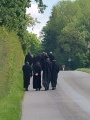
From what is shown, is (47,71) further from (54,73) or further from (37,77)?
(37,77)

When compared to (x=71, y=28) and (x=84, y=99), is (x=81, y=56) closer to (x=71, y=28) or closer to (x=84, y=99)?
(x=71, y=28)

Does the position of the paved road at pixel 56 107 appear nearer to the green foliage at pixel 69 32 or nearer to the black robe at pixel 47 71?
the black robe at pixel 47 71

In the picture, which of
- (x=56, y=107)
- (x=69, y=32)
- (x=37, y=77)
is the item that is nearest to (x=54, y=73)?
(x=37, y=77)

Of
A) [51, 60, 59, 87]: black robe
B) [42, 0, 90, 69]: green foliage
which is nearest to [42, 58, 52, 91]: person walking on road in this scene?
[51, 60, 59, 87]: black robe

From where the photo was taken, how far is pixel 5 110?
698 inches

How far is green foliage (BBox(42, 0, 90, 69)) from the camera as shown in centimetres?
11675

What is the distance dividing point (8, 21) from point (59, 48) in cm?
8998

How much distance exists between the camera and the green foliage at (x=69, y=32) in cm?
11675

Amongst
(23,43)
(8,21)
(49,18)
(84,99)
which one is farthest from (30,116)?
(49,18)

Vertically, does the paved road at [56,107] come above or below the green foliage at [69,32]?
below

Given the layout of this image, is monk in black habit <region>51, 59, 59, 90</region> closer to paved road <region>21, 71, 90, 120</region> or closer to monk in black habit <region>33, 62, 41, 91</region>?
monk in black habit <region>33, 62, 41, 91</region>

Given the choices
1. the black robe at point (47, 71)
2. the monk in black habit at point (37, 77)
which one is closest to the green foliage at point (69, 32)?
the black robe at point (47, 71)

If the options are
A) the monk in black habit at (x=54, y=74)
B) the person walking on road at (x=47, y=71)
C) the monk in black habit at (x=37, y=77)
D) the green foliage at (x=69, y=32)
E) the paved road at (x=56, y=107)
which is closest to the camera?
the paved road at (x=56, y=107)

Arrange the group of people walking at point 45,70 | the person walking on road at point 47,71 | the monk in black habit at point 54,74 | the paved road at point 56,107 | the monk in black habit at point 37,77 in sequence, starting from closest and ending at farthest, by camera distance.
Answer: the paved road at point 56,107
the monk in black habit at point 37,77
the group of people walking at point 45,70
the person walking on road at point 47,71
the monk in black habit at point 54,74
